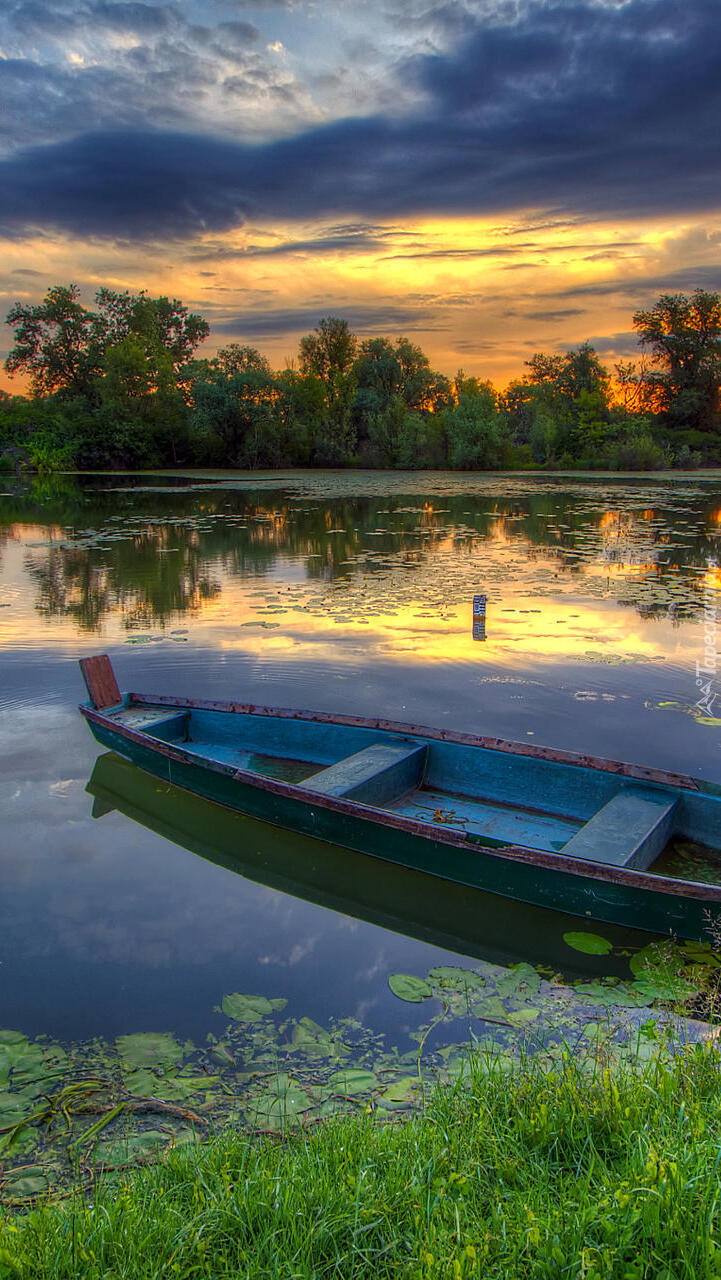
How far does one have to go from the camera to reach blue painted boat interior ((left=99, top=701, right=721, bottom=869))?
4633 millimetres

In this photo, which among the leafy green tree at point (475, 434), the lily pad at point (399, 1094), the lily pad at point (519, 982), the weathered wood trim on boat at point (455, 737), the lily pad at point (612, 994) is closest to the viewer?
the lily pad at point (399, 1094)

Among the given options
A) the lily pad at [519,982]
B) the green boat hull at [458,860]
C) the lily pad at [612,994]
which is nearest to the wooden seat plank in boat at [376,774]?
the green boat hull at [458,860]

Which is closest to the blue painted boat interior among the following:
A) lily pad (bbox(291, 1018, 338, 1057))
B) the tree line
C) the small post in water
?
lily pad (bbox(291, 1018, 338, 1057))

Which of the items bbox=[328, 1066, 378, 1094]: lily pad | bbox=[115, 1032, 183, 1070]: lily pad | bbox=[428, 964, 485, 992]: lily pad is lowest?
bbox=[428, 964, 485, 992]: lily pad

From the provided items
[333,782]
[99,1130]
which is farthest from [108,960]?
[333,782]

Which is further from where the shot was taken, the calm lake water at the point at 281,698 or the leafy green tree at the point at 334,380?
the leafy green tree at the point at 334,380

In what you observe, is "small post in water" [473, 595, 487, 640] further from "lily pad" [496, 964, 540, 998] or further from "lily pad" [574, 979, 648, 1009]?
"lily pad" [574, 979, 648, 1009]

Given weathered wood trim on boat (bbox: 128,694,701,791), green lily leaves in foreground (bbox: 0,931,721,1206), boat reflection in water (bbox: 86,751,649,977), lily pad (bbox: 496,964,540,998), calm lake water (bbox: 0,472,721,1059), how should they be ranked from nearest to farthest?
green lily leaves in foreground (bbox: 0,931,721,1206) → lily pad (bbox: 496,964,540,998) → calm lake water (bbox: 0,472,721,1059) → boat reflection in water (bbox: 86,751,649,977) → weathered wood trim on boat (bbox: 128,694,701,791)

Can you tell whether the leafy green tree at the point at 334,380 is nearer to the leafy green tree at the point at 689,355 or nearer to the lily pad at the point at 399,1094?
the leafy green tree at the point at 689,355

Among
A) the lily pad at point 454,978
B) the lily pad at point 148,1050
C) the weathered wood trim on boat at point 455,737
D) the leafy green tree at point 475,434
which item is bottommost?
the lily pad at point 454,978

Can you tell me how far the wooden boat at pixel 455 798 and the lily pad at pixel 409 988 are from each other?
2.71 ft

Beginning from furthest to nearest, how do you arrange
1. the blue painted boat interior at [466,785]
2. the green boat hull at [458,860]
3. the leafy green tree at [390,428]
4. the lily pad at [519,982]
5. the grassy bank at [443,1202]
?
the leafy green tree at [390,428]
the blue painted boat interior at [466,785]
the green boat hull at [458,860]
the lily pad at [519,982]
the grassy bank at [443,1202]

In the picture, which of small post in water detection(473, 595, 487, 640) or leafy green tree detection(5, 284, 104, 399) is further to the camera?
leafy green tree detection(5, 284, 104, 399)

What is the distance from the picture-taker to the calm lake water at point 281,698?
13.3ft
